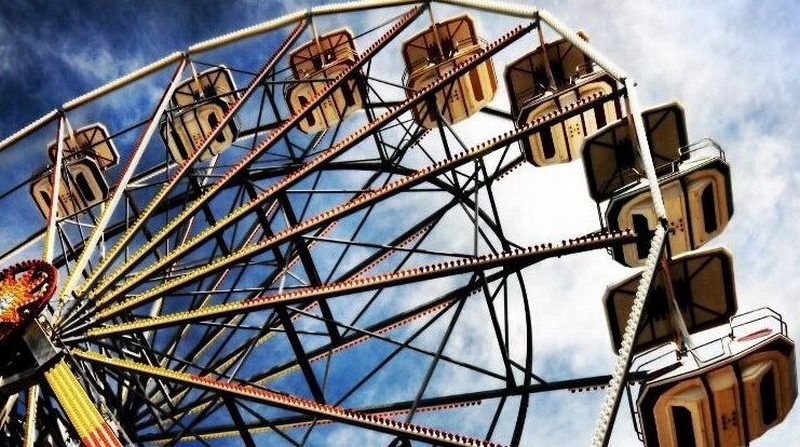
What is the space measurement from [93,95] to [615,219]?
47.0ft

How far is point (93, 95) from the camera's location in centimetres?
2375

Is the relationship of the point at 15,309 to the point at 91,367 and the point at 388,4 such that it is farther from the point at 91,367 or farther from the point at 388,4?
the point at 388,4

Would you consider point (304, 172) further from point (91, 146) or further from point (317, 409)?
point (91, 146)

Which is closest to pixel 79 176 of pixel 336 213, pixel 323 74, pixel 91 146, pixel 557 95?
pixel 91 146

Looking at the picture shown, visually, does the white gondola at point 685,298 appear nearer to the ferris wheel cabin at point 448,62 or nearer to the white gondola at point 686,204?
the white gondola at point 686,204

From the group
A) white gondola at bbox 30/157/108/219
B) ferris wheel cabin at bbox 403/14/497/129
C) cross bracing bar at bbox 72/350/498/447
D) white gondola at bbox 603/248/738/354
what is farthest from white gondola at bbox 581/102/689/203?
white gondola at bbox 30/157/108/219

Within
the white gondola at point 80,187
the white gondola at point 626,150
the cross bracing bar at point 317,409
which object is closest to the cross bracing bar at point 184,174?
the cross bracing bar at point 317,409

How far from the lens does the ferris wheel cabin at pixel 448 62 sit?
2202 cm

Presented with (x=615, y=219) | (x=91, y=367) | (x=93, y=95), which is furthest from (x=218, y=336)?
(x=615, y=219)

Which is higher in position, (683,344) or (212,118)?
(212,118)

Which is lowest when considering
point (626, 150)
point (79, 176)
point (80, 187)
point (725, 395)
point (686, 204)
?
point (725, 395)

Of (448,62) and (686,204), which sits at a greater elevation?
(448,62)

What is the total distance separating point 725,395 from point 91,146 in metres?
18.0

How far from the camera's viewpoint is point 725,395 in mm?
13031
